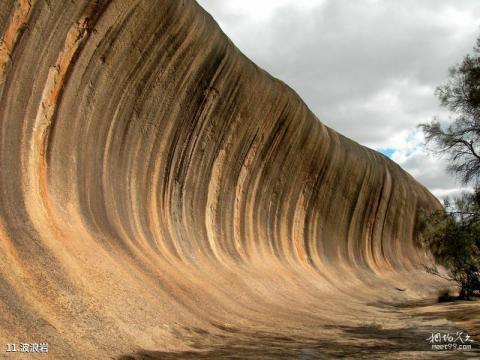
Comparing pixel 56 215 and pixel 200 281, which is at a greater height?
pixel 56 215

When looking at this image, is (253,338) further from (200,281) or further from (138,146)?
(138,146)

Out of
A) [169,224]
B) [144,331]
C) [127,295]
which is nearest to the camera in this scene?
[144,331]

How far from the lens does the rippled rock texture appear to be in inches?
267

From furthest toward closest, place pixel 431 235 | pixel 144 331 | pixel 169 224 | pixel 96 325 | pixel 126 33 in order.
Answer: pixel 431 235 < pixel 169 224 < pixel 126 33 < pixel 144 331 < pixel 96 325

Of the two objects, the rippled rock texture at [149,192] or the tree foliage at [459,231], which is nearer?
the rippled rock texture at [149,192]

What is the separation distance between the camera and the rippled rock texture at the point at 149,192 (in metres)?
6.77

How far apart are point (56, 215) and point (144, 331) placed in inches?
84.6

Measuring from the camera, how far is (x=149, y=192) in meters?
11.1

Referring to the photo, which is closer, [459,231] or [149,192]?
[149,192]

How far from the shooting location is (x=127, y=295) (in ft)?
24.7

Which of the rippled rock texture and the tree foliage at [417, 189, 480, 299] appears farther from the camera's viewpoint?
the tree foliage at [417, 189, 480, 299]

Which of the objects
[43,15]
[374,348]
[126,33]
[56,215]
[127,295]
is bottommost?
[374,348]

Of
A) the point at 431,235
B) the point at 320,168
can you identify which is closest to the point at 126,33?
the point at 431,235

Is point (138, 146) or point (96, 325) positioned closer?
point (96, 325)
